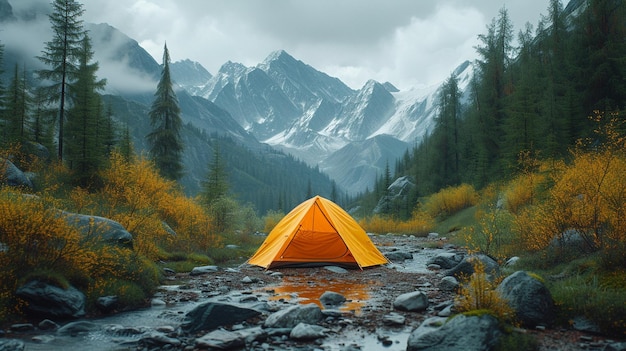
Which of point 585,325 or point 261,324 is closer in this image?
point 585,325

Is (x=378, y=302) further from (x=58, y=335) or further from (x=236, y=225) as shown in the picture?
(x=236, y=225)

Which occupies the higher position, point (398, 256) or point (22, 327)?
point (22, 327)

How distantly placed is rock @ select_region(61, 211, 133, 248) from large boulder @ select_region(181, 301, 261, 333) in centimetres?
401

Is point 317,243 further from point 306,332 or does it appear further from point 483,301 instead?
point 483,301

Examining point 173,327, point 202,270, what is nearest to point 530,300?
point 173,327

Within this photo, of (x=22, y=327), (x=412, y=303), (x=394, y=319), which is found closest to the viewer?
(x=22, y=327)

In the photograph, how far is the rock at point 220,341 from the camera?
684 cm

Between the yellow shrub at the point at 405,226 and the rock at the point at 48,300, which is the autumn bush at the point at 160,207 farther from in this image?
the yellow shrub at the point at 405,226

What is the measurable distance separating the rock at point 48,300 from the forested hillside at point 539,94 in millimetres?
22893

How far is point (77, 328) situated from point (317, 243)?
33.2 feet

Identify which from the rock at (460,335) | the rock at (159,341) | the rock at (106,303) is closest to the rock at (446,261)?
the rock at (460,335)

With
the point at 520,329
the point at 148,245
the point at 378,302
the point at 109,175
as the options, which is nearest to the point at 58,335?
the point at 148,245

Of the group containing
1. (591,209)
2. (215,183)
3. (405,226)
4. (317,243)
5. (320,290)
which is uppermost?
(215,183)

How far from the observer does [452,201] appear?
38.9 meters
